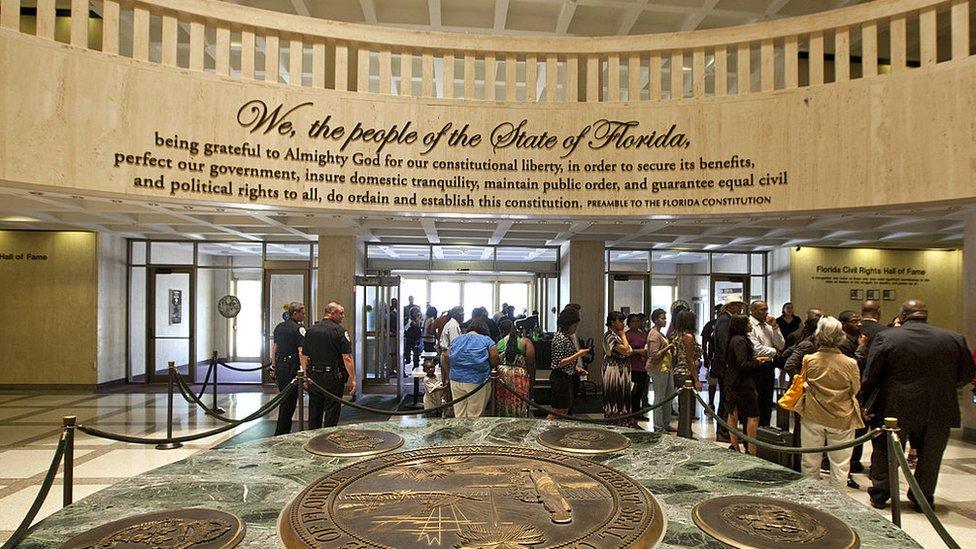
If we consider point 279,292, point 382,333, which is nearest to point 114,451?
point 382,333

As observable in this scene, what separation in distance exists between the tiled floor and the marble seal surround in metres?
1.07

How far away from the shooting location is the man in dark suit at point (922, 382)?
4.32 m

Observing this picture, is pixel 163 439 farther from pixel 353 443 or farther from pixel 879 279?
pixel 879 279

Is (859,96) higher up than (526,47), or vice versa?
(526,47)

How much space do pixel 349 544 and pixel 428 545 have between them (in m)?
0.30

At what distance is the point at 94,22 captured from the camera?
277 inches

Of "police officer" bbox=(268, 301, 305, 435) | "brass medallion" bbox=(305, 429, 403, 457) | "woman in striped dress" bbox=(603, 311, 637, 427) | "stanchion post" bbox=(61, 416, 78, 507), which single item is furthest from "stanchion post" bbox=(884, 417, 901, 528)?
"police officer" bbox=(268, 301, 305, 435)

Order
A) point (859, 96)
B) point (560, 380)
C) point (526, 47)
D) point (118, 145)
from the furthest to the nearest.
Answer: point (560, 380)
point (526, 47)
point (859, 96)
point (118, 145)

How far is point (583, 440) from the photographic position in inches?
136

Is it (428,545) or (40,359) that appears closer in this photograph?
(428,545)

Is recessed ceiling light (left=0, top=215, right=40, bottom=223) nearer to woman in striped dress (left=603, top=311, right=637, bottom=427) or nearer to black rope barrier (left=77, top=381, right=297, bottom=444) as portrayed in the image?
black rope barrier (left=77, top=381, right=297, bottom=444)

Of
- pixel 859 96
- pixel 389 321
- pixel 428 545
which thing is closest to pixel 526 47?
pixel 859 96

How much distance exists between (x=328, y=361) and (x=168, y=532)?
158 inches

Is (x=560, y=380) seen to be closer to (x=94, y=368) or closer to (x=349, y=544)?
(x=349, y=544)
